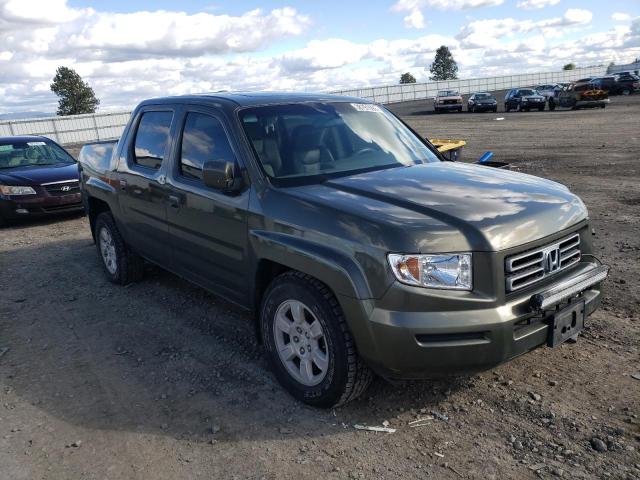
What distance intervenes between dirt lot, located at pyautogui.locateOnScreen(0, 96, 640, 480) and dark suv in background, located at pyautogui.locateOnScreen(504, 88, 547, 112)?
31981 millimetres

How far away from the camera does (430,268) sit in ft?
9.46

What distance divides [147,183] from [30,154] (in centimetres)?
703

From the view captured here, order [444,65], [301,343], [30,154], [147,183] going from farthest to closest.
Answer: [444,65], [30,154], [147,183], [301,343]

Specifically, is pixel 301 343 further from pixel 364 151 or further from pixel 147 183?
pixel 147 183

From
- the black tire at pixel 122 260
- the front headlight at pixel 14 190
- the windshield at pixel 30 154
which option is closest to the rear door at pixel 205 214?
the black tire at pixel 122 260

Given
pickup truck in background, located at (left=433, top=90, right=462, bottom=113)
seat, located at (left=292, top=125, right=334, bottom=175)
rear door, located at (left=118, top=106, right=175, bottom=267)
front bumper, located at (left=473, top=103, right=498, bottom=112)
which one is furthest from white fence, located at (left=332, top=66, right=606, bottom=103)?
seat, located at (left=292, top=125, right=334, bottom=175)

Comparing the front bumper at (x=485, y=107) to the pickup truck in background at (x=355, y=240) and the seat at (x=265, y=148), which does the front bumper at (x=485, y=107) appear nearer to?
the pickup truck in background at (x=355, y=240)

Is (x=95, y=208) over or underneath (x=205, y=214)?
underneath

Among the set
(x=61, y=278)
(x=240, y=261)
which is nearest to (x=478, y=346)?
(x=240, y=261)

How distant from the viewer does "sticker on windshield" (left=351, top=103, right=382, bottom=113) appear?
4617mm

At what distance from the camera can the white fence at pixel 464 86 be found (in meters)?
62.2

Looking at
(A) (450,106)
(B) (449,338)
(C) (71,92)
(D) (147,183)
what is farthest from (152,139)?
(C) (71,92)

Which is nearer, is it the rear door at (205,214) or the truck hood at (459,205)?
the truck hood at (459,205)

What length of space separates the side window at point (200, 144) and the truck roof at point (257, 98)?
0.58 feet
